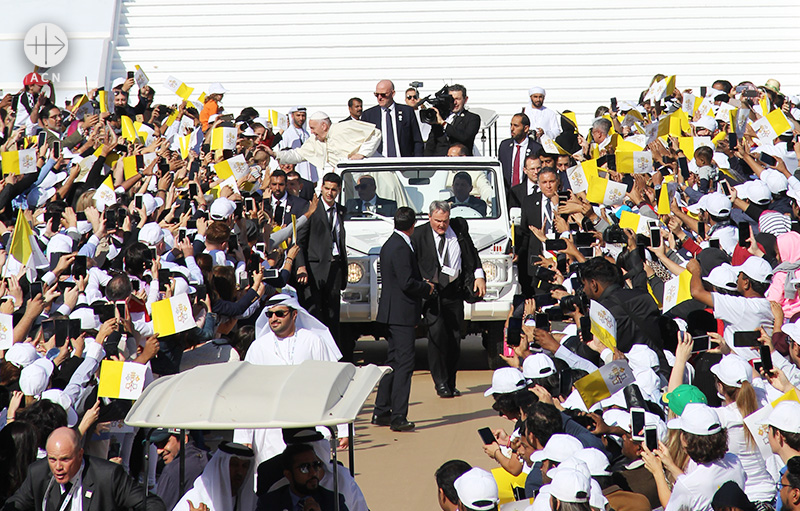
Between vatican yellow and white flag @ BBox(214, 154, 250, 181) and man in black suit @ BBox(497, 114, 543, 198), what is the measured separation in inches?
178

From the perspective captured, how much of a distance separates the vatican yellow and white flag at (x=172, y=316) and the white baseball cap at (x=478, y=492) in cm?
276

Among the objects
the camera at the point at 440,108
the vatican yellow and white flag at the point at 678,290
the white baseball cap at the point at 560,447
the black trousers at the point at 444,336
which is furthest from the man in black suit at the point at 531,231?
the white baseball cap at the point at 560,447

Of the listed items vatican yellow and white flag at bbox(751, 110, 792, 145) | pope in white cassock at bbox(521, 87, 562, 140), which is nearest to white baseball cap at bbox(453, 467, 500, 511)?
vatican yellow and white flag at bbox(751, 110, 792, 145)

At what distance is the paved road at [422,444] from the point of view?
325 inches

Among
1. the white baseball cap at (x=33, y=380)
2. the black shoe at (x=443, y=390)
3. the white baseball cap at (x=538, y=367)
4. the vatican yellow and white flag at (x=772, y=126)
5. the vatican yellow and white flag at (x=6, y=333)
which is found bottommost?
the black shoe at (x=443, y=390)

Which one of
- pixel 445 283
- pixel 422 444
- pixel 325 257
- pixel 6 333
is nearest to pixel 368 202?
pixel 325 257

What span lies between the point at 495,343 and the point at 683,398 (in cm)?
592

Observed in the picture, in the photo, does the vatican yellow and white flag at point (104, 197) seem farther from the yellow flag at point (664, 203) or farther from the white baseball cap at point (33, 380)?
the yellow flag at point (664, 203)

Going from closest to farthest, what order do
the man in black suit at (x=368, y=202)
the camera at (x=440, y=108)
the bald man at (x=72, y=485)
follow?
the bald man at (x=72, y=485) → the man in black suit at (x=368, y=202) → the camera at (x=440, y=108)

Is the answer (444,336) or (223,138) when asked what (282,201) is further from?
(444,336)

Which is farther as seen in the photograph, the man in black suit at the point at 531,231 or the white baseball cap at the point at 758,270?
the man in black suit at the point at 531,231

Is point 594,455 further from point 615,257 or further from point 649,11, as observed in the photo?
point 649,11

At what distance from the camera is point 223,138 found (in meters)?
12.8

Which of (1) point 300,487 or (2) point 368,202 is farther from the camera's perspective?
(2) point 368,202
